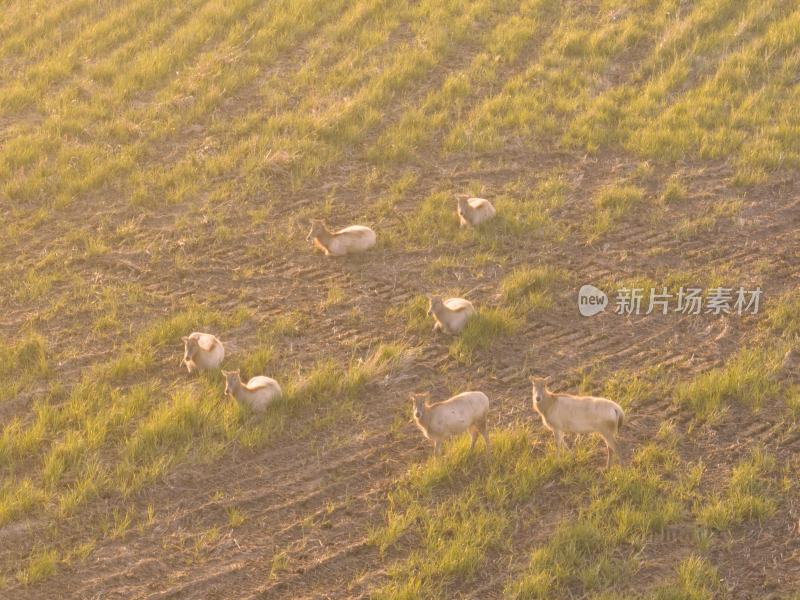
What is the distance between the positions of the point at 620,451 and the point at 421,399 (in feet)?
5.14

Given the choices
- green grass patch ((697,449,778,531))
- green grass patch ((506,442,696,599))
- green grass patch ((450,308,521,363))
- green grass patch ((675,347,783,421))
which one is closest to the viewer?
green grass patch ((506,442,696,599))

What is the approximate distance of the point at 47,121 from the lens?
13.0 meters

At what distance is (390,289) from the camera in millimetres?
10195

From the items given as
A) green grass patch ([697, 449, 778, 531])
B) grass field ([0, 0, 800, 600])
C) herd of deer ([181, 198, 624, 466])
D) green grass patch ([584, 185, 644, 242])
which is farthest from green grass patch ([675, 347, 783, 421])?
green grass patch ([584, 185, 644, 242])

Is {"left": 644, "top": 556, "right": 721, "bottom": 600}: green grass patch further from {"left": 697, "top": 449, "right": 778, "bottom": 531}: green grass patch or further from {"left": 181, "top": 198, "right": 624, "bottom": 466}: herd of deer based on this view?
{"left": 181, "top": 198, "right": 624, "bottom": 466}: herd of deer

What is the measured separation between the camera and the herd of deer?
25.4 feet

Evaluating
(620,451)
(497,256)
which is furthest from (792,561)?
(497,256)

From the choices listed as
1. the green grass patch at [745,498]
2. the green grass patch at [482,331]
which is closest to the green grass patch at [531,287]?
the green grass patch at [482,331]

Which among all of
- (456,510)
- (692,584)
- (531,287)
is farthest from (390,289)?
(692,584)

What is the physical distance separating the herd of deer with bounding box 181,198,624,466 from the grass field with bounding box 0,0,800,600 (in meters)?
0.17

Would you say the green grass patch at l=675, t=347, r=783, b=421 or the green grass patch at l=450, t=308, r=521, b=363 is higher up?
the green grass patch at l=450, t=308, r=521, b=363

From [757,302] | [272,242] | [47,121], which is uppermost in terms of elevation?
[47,121]

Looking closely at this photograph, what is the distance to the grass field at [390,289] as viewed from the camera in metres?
7.13

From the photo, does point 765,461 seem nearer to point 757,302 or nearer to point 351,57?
point 757,302
